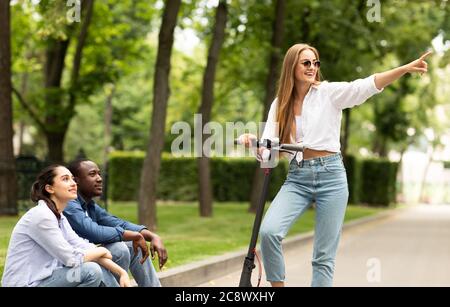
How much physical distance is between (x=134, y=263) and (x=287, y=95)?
5.03ft

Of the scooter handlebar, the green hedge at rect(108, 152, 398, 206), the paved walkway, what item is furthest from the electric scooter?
the green hedge at rect(108, 152, 398, 206)

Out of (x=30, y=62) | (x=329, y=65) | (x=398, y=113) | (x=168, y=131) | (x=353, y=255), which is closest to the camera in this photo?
(x=353, y=255)

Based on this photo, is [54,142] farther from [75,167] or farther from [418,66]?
[418,66]

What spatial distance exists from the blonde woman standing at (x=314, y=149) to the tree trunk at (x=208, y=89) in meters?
13.7

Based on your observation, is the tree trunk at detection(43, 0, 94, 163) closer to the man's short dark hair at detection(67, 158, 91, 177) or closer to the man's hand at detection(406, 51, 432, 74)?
the man's short dark hair at detection(67, 158, 91, 177)

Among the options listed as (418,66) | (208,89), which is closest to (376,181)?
(208,89)

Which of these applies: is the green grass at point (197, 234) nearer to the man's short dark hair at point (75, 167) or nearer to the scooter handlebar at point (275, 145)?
the man's short dark hair at point (75, 167)

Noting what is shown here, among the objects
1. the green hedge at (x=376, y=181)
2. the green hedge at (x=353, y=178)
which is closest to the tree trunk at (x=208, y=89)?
the green hedge at (x=353, y=178)

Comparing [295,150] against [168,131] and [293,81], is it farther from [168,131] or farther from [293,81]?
[168,131]

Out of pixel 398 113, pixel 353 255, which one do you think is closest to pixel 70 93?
pixel 353 255

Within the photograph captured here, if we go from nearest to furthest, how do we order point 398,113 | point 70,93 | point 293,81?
point 293,81 → point 70,93 → point 398,113

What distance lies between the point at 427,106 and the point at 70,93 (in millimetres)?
23053

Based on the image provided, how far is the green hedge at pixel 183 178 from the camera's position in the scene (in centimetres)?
3272

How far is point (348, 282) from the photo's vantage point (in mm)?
9422
